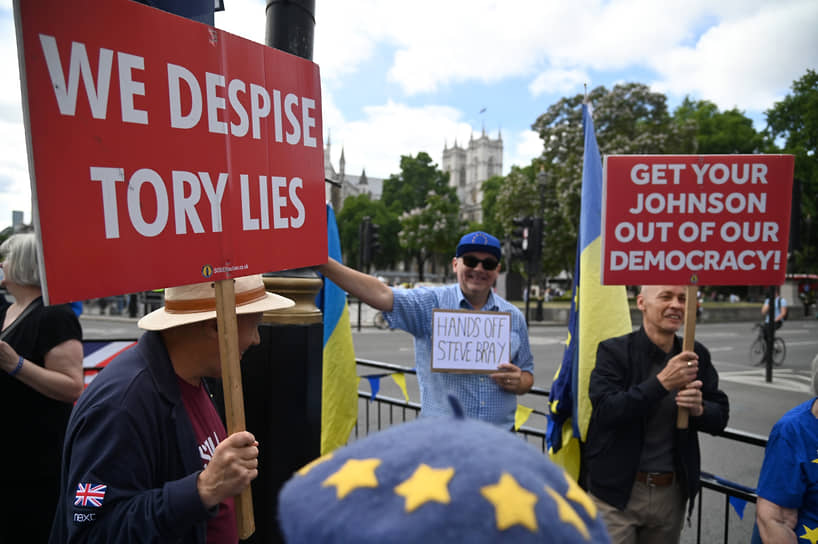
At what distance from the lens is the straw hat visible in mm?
1557

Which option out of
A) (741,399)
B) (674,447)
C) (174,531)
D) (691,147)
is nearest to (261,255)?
(174,531)

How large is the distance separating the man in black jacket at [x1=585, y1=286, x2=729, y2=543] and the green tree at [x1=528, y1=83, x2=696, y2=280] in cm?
2256

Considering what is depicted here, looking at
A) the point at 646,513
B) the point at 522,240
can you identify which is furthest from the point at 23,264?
the point at 522,240

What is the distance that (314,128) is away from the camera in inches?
75.2

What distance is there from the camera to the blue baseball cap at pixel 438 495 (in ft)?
1.52

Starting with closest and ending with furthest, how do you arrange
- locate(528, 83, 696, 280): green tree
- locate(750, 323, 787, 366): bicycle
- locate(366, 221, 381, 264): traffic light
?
locate(750, 323, 787, 366): bicycle, locate(366, 221, 381, 264): traffic light, locate(528, 83, 696, 280): green tree

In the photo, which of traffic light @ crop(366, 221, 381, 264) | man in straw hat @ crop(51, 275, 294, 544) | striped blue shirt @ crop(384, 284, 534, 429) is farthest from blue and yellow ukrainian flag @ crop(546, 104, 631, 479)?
traffic light @ crop(366, 221, 381, 264)

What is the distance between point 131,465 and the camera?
1.34 meters

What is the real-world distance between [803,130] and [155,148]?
3696 cm

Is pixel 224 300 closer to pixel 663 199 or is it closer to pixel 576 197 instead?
pixel 663 199

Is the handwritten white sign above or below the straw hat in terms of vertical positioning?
below

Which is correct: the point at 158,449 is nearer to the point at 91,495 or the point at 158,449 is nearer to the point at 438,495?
the point at 91,495

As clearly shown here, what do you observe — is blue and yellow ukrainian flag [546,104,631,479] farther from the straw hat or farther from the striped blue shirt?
the straw hat

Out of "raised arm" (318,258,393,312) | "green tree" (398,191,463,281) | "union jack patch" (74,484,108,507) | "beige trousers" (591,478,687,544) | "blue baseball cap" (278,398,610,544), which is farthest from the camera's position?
"green tree" (398,191,463,281)
